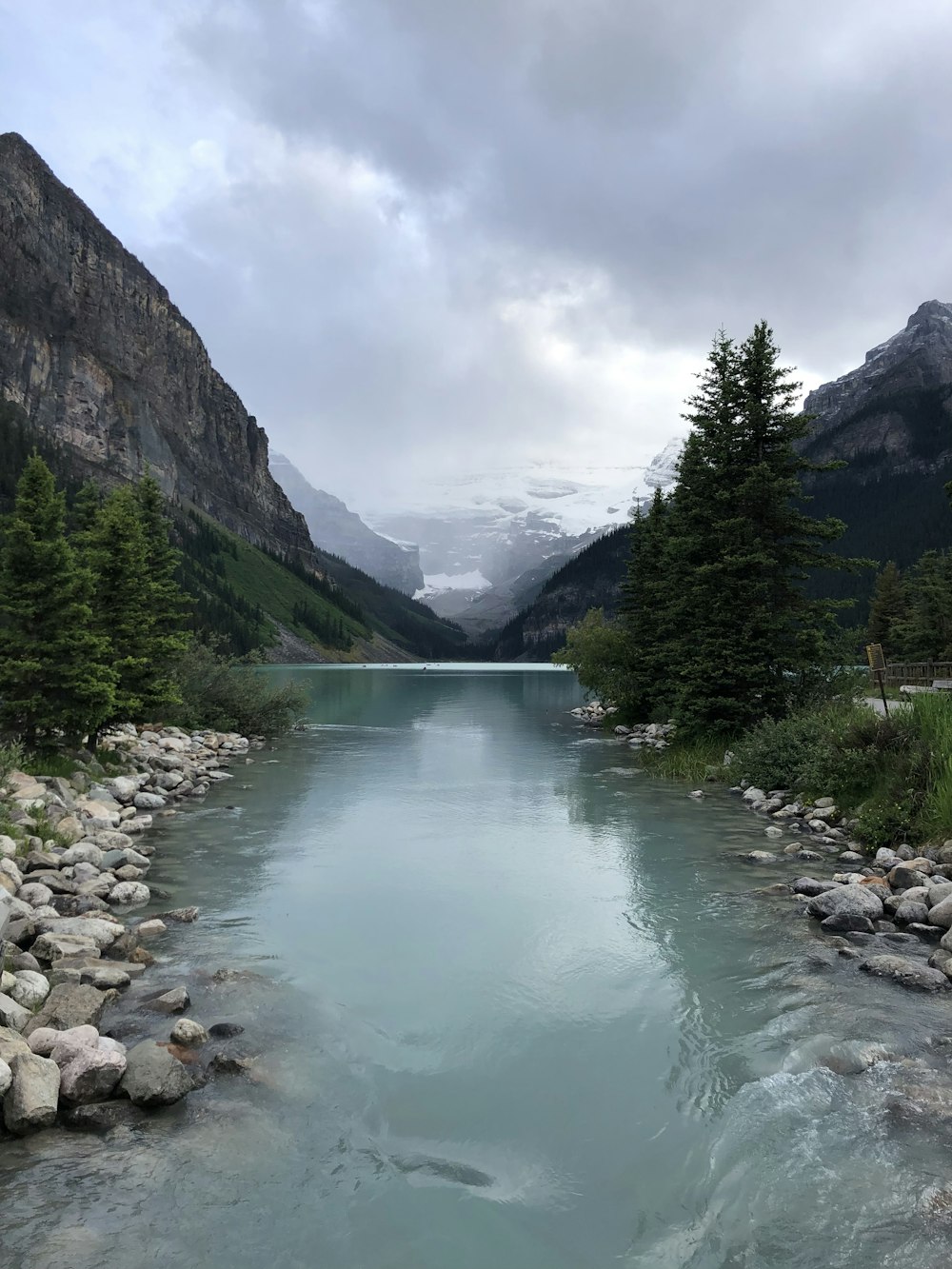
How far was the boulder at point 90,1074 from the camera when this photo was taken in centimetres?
662

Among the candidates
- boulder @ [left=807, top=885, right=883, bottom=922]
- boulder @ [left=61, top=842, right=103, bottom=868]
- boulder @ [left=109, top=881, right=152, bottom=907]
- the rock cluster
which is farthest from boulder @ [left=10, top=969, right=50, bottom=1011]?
the rock cluster

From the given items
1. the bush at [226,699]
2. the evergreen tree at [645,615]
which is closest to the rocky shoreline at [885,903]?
the evergreen tree at [645,615]

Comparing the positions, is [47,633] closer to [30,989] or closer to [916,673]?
[30,989]

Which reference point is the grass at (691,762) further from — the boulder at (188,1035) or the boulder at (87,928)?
the boulder at (188,1035)

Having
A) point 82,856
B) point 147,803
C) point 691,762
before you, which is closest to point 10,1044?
point 82,856

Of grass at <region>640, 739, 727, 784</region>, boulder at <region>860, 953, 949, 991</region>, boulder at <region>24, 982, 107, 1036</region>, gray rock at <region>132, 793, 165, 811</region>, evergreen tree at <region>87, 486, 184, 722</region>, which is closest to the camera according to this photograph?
boulder at <region>24, 982, 107, 1036</region>

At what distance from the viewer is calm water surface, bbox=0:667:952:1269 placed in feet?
17.3

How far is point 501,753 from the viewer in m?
34.4

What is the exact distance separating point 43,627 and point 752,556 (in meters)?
20.6

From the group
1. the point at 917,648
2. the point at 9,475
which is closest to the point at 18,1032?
the point at 917,648

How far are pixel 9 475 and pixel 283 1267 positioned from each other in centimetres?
15700

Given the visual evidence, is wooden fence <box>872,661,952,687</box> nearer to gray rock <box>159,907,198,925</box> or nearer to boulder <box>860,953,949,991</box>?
boulder <box>860,953,949,991</box>

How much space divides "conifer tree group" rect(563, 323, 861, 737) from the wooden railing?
12.9m

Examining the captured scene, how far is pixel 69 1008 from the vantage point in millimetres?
7914
